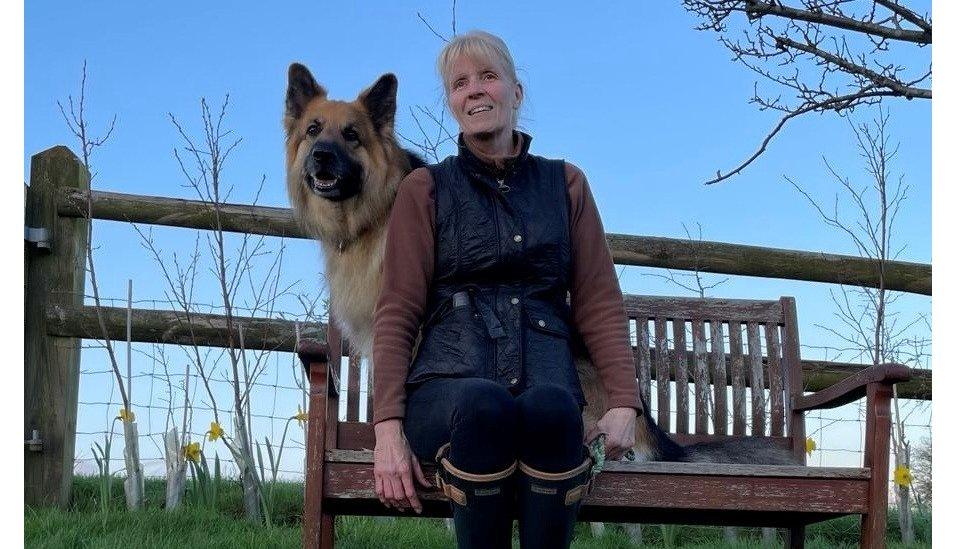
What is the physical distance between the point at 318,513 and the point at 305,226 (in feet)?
4.19

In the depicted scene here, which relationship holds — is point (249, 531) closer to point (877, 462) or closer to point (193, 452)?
point (193, 452)

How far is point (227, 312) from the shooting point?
459cm

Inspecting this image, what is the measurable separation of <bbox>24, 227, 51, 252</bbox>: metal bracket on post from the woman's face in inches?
125

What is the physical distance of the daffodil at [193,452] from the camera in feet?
14.4

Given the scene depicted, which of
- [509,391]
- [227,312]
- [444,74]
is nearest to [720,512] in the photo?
[509,391]

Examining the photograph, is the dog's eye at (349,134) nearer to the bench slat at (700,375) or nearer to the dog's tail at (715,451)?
the dog's tail at (715,451)

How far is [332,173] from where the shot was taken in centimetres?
331

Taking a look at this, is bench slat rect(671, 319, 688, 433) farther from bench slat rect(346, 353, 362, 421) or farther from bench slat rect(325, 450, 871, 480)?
bench slat rect(346, 353, 362, 421)

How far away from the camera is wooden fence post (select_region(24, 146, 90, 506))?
4.83 meters

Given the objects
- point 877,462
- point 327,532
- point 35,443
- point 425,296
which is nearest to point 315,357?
point 425,296

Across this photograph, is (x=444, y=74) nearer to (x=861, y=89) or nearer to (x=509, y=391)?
(x=509, y=391)

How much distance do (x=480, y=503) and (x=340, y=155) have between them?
1.59 metres

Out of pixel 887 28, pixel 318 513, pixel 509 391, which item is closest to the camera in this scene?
pixel 509 391

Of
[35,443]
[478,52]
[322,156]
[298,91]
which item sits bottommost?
[35,443]
